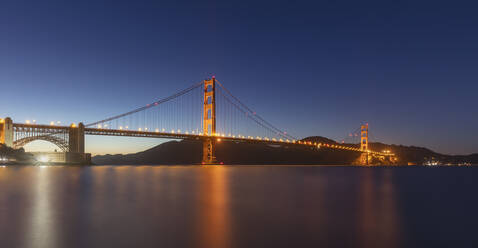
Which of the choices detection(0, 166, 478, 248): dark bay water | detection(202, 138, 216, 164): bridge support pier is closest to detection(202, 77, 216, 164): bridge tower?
detection(202, 138, 216, 164): bridge support pier

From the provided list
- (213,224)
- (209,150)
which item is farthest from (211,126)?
(213,224)

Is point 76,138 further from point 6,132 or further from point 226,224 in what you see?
point 226,224

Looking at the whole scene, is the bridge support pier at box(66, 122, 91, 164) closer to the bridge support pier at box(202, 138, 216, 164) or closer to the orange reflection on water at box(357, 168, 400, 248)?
the bridge support pier at box(202, 138, 216, 164)

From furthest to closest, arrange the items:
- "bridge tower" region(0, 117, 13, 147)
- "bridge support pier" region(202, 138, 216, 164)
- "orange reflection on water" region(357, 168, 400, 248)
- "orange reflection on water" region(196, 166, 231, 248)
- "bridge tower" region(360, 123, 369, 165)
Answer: "bridge tower" region(360, 123, 369, 165), "bridge support pier" region(202, 138, 216, 164), "bridge tower" region(0, 117, 13, 147), "orange reflection on water" region(357, 168, 400, 248), "orange reflection on water" region(196, 166, 231, 248)

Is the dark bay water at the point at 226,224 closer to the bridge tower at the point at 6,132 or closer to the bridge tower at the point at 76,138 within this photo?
the bridge tower at the point at 76,138

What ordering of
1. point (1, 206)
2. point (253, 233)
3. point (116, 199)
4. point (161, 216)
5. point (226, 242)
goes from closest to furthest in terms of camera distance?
point (226, 242) → point (253, 233) → point (161, 216) → point (1, 206) → point (116, 199)

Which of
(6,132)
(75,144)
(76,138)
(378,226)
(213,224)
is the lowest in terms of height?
(378,226)

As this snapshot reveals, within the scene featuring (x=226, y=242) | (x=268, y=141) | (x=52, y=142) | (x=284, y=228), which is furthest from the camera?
(x=268, y=141)

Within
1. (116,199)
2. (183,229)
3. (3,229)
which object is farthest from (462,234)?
(116,199)

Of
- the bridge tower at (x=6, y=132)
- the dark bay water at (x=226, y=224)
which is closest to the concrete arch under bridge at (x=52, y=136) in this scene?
the bridge tower at (x=6, y=132)

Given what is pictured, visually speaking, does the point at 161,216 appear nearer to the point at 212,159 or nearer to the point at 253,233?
the point at 253,233

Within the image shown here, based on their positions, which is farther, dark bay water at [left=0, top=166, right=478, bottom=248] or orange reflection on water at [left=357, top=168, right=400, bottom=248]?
orange reflection on water at [left=357, top=168, right=400, bottom=248]
